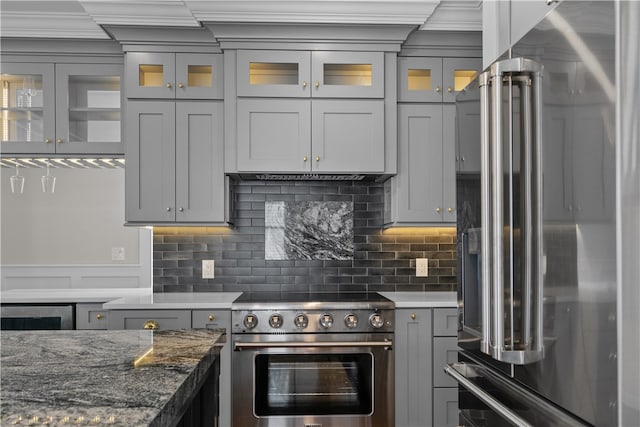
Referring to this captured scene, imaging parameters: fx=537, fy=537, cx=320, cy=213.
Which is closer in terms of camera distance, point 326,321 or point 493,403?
point 493,403

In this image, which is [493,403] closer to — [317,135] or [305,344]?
[305,344]

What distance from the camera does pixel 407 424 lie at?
3.16m

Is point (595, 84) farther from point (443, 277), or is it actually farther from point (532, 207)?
point (443, 277)

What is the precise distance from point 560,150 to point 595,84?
0.17 metres

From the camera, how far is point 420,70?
3555 millimetres

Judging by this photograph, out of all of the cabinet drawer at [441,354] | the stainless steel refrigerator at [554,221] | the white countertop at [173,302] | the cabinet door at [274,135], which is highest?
the cabinet door at [274,135]

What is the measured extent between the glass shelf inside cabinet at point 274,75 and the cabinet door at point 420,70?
2.27ft

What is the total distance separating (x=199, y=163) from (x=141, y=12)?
96 centimetres

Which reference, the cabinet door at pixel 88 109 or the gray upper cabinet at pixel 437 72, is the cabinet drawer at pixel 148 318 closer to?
the cabinet door at pixel 88 109

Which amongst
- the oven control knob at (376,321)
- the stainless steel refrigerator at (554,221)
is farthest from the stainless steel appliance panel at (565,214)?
the oven control knob at (376,321)

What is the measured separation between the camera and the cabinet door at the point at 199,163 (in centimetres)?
340

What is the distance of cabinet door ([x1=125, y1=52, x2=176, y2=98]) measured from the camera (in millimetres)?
3391

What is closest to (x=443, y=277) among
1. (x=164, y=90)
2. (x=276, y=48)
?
(x=276, y=48)

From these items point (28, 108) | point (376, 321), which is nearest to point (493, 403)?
point (376, 321)
